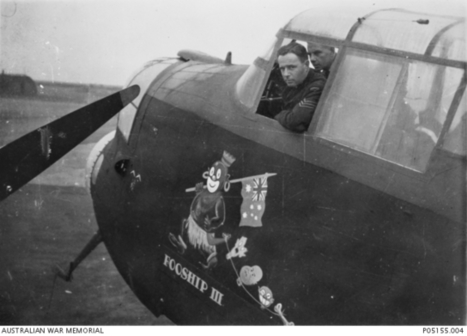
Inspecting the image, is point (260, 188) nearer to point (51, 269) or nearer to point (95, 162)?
point (95, 162)

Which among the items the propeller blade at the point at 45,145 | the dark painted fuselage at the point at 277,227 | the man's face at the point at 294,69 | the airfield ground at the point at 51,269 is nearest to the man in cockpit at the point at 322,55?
the man's face at the point at 294,69

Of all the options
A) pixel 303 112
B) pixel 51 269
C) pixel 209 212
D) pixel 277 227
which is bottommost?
pixel 51 269

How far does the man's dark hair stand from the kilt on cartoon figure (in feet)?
2.84

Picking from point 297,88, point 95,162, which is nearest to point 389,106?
point 297,88

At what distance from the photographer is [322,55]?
3738 millimetres

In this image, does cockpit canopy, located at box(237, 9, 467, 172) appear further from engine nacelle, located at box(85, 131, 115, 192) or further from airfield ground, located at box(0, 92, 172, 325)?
airfield ground, located at box(0, 92, 172, 325)

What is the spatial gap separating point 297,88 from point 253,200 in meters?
0.89

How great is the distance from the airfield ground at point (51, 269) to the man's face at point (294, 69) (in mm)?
3831

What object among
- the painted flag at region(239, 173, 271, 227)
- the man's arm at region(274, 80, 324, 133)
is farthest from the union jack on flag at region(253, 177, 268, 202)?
the man's arm at region(274, 80, 324, 133)

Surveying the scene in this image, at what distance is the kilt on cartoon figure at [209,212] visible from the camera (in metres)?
3.53

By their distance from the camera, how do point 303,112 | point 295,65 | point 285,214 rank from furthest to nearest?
point 295,65
point 303,112
point 285,214

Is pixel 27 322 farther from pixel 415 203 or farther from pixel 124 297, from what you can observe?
pixel 415 203

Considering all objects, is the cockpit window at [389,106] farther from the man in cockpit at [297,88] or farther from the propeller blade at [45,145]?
the propeller blade at [45,145]

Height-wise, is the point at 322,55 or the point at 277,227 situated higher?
the point at 322,55
